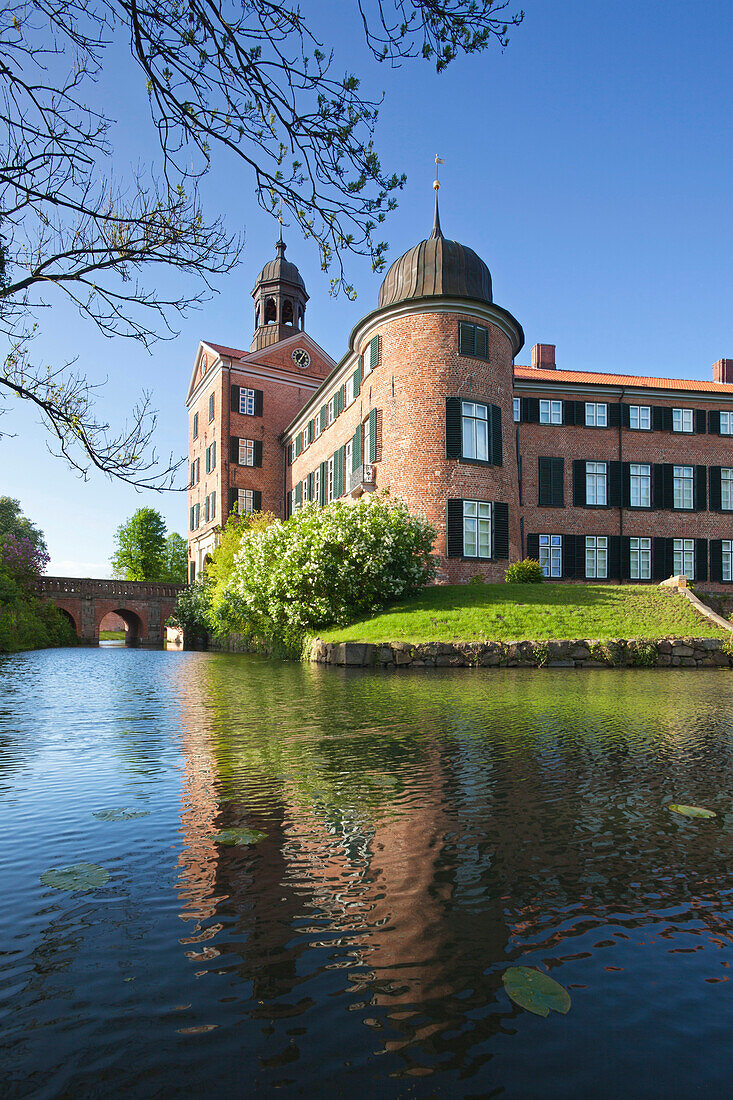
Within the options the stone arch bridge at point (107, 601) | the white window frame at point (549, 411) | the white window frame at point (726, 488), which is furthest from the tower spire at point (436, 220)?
the stone arch bridge at point (107, 601)

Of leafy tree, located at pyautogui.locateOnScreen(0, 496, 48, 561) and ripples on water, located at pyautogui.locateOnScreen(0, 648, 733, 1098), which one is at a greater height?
leafy tree, located at pyautogui.locateOnScreen(0, 496, 48, 561)

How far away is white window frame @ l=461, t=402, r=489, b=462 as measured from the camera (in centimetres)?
2417

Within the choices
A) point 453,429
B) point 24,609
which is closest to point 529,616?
point 453,429

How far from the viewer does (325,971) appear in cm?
222

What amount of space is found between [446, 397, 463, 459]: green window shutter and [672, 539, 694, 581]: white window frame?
1285cm

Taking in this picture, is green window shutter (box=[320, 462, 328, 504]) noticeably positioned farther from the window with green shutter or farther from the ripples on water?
the ripples on water

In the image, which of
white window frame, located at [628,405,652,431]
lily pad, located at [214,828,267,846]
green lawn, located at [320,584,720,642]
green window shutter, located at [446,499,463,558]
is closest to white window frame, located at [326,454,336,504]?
green window shutter, located at [446,499,463,558]

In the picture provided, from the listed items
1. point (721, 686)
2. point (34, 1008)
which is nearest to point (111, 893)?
point (34, 1008)

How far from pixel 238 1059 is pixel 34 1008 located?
676 millimetres

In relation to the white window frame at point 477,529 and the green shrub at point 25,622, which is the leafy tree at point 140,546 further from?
the white window frame at point 477,529

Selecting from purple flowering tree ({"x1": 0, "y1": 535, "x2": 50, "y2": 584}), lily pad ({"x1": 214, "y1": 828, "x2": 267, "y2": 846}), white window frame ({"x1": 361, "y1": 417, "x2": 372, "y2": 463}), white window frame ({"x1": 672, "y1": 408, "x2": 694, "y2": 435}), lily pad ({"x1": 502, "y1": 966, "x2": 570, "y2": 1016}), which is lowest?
lily pad ({"x1": 214, "y1": 828, "x2": 267, "y2": 846})

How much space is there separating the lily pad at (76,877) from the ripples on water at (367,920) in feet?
0.24

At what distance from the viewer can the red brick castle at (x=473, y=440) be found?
2414 centimetres

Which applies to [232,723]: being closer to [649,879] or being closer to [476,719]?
[476,719]
